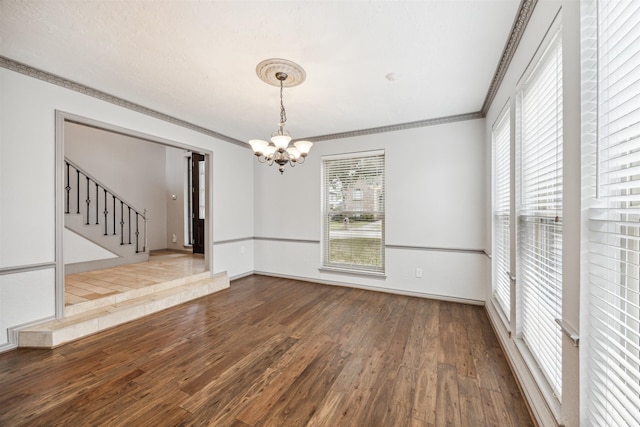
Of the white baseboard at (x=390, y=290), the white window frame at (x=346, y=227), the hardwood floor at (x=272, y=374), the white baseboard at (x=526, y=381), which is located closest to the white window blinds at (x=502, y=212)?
the white baseboard at (x=526, y=381)

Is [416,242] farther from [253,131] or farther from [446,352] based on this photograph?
[253,131]

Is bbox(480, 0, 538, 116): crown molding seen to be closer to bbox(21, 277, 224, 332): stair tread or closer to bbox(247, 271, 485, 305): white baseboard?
bbox(247, 271, 485, 305): white baseboard

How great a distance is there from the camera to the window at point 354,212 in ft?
13.6

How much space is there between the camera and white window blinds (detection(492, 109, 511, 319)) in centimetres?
239

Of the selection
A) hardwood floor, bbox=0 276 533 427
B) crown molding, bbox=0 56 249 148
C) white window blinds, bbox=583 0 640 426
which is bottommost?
hardwood floor, bbox=0 276 533 427

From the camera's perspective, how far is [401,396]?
181 centimetres

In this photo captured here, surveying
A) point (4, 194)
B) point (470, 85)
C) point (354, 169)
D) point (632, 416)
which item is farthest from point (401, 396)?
point (4, 194)

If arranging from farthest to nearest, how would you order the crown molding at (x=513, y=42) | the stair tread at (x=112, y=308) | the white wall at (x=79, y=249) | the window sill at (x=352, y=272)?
the white wall at (x=79, y=249)
the window sill at (x=352, y=272)
the stair tread at (x=112, y=308)
the crown molding at (x=513, y=42)

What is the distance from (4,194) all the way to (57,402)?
1.90m

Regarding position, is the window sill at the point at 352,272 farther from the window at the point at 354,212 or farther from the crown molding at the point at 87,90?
the crown molding at the point at 87,90

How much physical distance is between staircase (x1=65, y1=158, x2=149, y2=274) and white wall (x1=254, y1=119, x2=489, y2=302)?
12.0 feet

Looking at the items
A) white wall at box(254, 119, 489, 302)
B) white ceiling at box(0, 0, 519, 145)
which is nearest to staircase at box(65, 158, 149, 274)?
→ white ceiling at box(0, 0, 519, 145)

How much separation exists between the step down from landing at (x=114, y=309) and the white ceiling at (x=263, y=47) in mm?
2480

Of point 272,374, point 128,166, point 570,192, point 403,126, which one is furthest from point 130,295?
point 403,126
